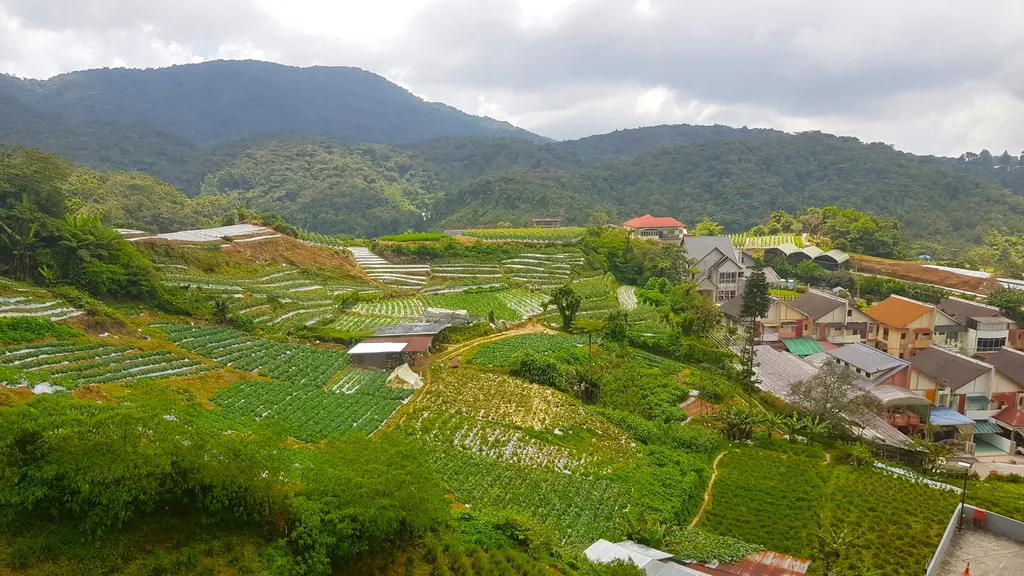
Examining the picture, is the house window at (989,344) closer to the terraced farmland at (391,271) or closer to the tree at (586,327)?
the tree at (586,327)

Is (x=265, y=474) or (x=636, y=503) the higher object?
(x=265, y=474)

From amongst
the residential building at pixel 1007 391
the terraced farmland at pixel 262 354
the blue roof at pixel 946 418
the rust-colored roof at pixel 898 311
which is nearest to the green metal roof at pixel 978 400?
the residential building at pixel 1007 391

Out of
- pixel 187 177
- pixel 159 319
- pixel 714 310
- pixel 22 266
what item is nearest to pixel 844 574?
pixel 714 310

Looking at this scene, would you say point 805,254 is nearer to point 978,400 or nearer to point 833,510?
point 978,400

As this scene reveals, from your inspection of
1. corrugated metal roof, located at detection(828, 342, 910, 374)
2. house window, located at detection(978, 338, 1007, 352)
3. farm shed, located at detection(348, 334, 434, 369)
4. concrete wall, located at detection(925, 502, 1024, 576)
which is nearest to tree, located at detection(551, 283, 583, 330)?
farm shed, located at detection(348, 334, 434, 369)

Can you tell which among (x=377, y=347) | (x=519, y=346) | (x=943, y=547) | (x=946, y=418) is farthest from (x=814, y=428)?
(x=377, y=347)

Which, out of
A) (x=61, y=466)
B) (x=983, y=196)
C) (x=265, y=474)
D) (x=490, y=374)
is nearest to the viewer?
(x=61, y=466)

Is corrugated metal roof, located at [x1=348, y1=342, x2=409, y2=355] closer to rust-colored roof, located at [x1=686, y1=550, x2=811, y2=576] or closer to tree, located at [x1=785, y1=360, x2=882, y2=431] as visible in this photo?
rust-colored roof, located at [x1=686, y1=550, x2=811, y2=576]

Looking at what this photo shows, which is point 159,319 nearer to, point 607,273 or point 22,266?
point 22,266
